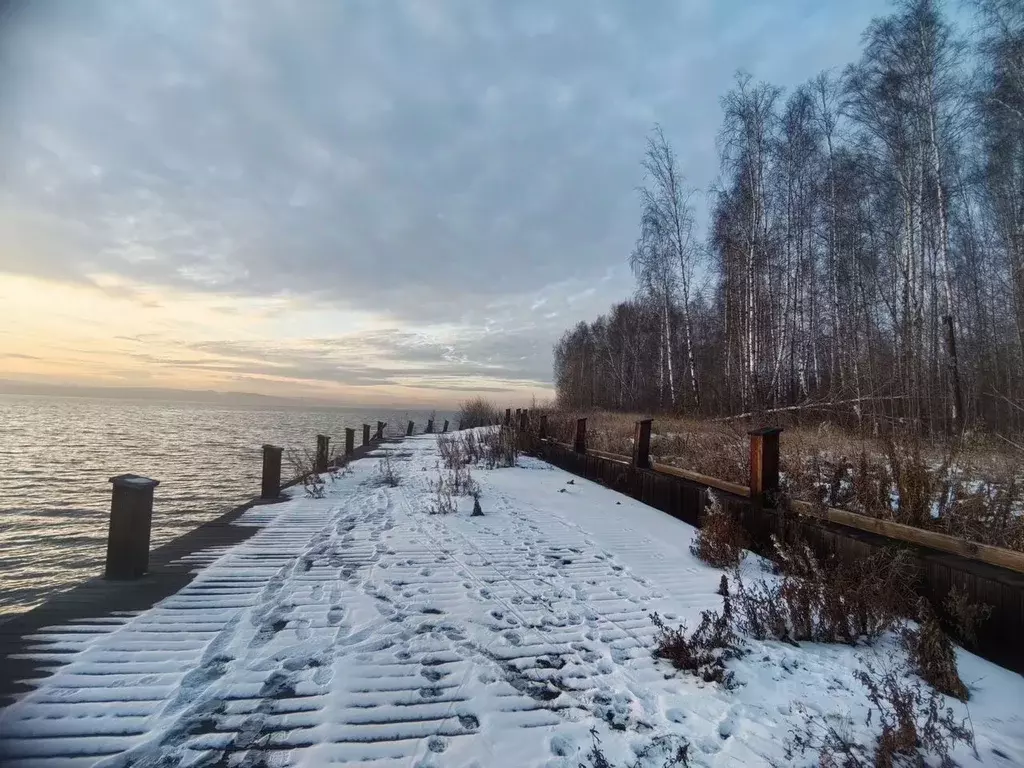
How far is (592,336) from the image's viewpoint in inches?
1832

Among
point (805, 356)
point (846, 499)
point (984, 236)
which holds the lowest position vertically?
point (846, 499)

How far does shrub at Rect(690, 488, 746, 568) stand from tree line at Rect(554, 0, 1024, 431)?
20.6 feet

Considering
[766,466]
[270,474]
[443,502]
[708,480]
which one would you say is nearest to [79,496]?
[270,474]

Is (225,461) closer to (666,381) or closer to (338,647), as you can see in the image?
(338,647)

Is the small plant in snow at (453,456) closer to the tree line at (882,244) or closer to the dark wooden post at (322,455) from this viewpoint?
the dark wooden post at (322,455)

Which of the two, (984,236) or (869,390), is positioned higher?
(984,236)

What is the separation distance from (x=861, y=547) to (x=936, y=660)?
4.89 ft

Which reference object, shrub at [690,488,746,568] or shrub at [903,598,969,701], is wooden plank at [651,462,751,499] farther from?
shrub at [903,598,969,701]

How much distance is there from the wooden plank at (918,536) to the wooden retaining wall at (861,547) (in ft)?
0.14

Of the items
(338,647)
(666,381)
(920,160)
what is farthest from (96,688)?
(666,381)

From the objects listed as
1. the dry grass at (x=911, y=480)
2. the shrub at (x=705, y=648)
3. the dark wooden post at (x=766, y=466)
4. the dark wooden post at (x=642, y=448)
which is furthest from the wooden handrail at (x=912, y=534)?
the dark wooden post at (x=642, y=448)

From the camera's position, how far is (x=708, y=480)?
7176 millimetres

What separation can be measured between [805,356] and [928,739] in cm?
1510

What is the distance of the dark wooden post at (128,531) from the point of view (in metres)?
4.46
